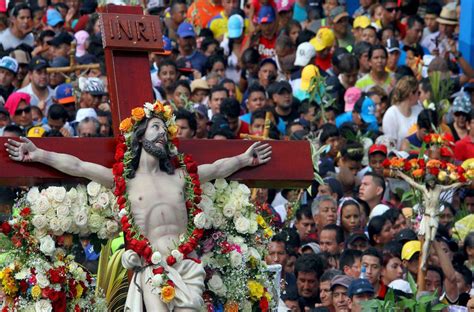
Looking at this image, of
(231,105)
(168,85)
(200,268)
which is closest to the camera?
(200,268)

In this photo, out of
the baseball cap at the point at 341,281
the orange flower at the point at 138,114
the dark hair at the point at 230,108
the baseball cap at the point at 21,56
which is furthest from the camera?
the baseball cap at the point at 21,56

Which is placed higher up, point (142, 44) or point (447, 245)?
point (142, 44)

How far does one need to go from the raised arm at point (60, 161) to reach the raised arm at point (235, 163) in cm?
81

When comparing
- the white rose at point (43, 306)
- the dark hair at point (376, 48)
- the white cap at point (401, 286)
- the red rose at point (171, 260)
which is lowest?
the white cap at point (401, 286)

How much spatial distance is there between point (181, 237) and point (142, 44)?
1695 mm

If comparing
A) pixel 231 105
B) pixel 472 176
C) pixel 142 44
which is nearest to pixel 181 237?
pixel 142 44

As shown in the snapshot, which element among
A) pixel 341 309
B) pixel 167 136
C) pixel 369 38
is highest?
pixel 369 38

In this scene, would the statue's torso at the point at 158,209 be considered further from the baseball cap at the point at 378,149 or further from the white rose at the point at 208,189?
the baseball cap at the point at 378,149

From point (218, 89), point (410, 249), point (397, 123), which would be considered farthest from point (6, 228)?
point (218, 89)

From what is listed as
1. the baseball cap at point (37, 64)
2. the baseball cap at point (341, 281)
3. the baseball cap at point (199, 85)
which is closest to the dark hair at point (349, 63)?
the baseball cap at point (199, 85)

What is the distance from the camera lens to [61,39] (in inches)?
1032

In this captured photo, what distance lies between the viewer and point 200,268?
16.2 metres

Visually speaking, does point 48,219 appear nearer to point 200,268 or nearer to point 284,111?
point 200,268

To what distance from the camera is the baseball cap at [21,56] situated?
84.9 ft
